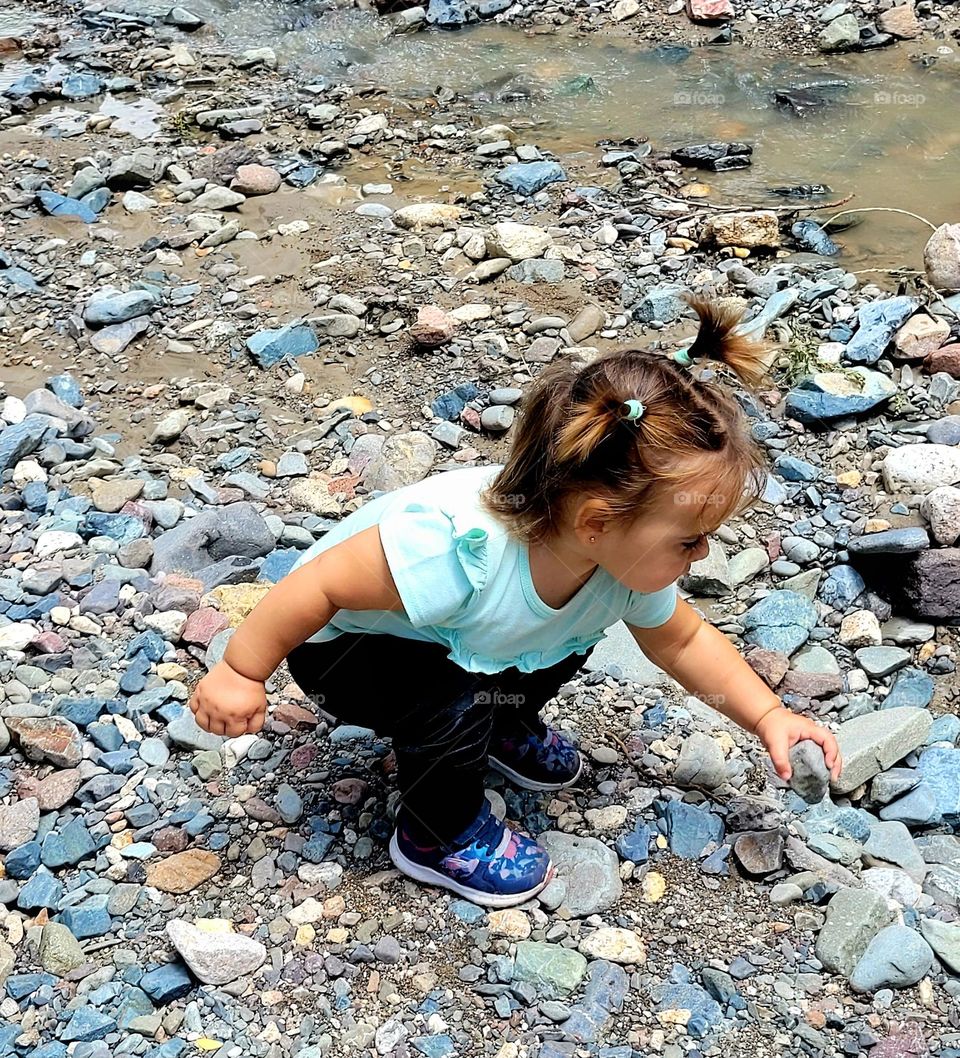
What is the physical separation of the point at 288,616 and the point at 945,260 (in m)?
3.17

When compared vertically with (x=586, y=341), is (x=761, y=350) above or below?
above

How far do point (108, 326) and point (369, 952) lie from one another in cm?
287

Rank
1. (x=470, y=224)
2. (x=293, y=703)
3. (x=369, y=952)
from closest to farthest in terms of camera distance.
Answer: (x=369, y=952) < (x=293, y=703) < (x=470, y=224)

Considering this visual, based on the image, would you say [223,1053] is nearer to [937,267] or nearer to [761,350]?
[761,350]

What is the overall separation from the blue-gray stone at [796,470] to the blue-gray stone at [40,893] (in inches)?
89.2

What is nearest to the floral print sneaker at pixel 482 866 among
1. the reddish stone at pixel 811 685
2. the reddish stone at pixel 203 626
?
the reddish stone at pixel 203 626

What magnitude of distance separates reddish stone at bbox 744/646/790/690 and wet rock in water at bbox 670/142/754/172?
3.14 meters

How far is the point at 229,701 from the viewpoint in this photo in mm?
1868

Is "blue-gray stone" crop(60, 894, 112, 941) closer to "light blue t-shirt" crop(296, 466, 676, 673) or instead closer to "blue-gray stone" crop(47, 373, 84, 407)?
"light blue t-shirt" crop(296, 466, 676, 673)

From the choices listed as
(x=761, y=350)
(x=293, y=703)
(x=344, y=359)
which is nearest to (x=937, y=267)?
(x=344, y=359)

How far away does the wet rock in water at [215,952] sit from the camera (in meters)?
1.92

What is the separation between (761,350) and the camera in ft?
6.20

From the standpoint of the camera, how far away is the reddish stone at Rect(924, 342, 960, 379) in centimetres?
363

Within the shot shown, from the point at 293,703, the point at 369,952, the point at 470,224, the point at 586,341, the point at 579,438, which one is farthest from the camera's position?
the point at 470,224
